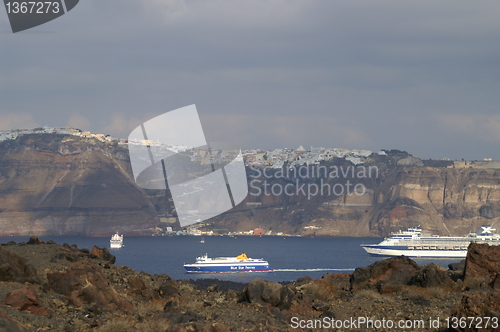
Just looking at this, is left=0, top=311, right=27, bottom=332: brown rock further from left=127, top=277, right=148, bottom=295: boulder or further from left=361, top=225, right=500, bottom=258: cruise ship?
left=361, top=225, right=500, bottom=258: cruise ship


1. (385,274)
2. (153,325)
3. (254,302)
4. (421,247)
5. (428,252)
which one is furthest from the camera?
(421,247)

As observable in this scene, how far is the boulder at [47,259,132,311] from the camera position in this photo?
10.8 meters

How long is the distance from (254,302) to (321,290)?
288cm

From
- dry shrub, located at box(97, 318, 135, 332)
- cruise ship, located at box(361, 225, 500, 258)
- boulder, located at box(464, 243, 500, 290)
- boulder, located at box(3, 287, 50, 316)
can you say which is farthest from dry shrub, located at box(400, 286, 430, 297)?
cruise ship, located at box(361, 225, 500, 258)

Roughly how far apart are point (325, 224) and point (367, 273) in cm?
17969

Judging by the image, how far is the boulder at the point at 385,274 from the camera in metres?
15.9

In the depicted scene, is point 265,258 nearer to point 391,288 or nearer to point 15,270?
point 391,288

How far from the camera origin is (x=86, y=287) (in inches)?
432

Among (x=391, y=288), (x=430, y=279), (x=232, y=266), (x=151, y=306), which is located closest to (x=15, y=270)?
(x=151, y=306)

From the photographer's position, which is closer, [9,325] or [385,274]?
[9,325]

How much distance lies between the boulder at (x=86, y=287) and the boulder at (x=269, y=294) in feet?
8.26

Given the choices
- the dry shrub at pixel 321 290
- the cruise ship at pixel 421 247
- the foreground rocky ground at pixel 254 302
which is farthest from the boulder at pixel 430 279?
the cruise ship at pixel 421 247

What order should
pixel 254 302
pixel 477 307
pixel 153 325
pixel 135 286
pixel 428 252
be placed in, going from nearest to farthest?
pixel 477 307
pixel 153 325
pixel 254 302
pixel 135 286
pixel 428 252

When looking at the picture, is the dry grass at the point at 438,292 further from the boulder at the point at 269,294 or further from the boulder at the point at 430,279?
the boulder at the point at 269,294
